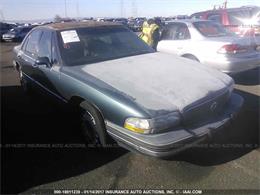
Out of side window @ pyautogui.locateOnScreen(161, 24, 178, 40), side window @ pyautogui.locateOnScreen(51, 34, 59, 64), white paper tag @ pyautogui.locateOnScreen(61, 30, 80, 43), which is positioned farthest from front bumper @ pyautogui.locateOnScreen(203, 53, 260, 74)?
side window @ pyautogui.locateOnScreen(51, 34, 59, 64)

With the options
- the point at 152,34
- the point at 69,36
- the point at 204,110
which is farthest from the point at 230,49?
the point at 69,36

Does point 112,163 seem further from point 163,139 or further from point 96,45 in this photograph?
point 96,45

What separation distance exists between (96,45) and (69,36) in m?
0.41

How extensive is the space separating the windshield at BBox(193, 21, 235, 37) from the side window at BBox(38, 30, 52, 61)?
140 inches

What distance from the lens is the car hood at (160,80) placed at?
2.88 meters

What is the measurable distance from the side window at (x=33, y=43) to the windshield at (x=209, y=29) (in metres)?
3.58

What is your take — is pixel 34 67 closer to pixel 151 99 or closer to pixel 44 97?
pixel 44 97

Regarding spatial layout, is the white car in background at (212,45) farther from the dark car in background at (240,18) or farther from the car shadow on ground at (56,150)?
the dark car in background at (240,18)

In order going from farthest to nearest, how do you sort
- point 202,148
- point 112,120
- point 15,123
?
point 15,123 < point 202,148 < point 112,120

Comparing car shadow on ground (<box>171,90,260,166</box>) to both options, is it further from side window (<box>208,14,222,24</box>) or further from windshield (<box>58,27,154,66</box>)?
side window (<box>208,14,222,24</box>)

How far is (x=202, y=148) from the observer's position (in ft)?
11.6

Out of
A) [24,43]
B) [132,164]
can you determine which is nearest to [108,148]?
[132,164]

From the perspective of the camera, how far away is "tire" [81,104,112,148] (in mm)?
3160

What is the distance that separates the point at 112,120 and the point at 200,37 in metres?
4.06
